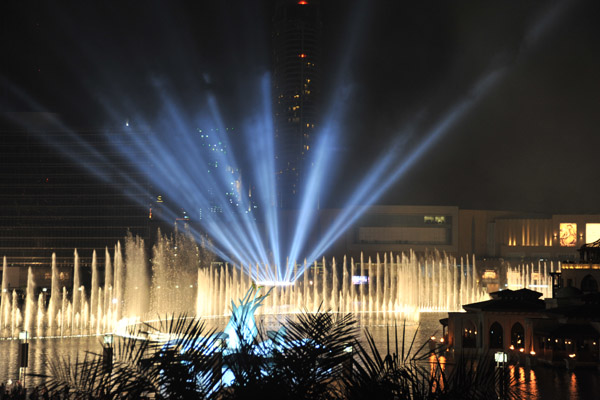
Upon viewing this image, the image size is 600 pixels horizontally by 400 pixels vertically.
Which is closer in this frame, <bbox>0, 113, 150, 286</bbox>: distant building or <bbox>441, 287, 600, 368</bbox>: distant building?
<bbox>441, 287, 600, 368</bbox>: distant building

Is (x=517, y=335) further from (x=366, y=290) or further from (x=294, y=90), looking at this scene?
(x=294, y=90)

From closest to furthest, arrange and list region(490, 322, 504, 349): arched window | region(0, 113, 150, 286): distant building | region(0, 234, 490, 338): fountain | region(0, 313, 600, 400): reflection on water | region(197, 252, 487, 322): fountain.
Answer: region(0, 313, 600, 400): reflection on water
region(490, 322, 504, 349): arched window
region(0, 234, 490, 338): fountain
region(197, 252, 487, 322): fountain
region(0, 113, 150, 286): distant building

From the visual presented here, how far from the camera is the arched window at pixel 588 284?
39375 mm

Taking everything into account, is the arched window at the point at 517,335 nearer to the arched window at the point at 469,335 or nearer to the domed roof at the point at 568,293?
the arched window at the point at 469,335

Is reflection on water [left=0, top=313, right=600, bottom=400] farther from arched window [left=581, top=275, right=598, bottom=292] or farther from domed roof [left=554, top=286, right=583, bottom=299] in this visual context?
arched window [left=581, top=275, right=598, bottom=292]

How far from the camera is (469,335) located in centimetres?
3309

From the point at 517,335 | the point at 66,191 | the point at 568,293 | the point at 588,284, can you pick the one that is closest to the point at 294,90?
the point at 66,191

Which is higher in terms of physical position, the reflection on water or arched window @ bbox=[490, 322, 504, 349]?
arched window @ bbox=[490, 322, 504, 349]

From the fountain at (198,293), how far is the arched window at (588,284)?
1271 centimetres

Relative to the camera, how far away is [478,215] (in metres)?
92.1

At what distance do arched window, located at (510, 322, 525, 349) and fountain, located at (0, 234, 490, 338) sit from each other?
46.9ft

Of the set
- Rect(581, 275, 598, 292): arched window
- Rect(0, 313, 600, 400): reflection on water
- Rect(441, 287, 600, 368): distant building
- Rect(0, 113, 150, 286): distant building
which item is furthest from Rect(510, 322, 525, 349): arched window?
Rect(0, 113, 150, 286): distant building

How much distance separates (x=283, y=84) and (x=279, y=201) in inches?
1037

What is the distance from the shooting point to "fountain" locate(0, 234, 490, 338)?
157ft
